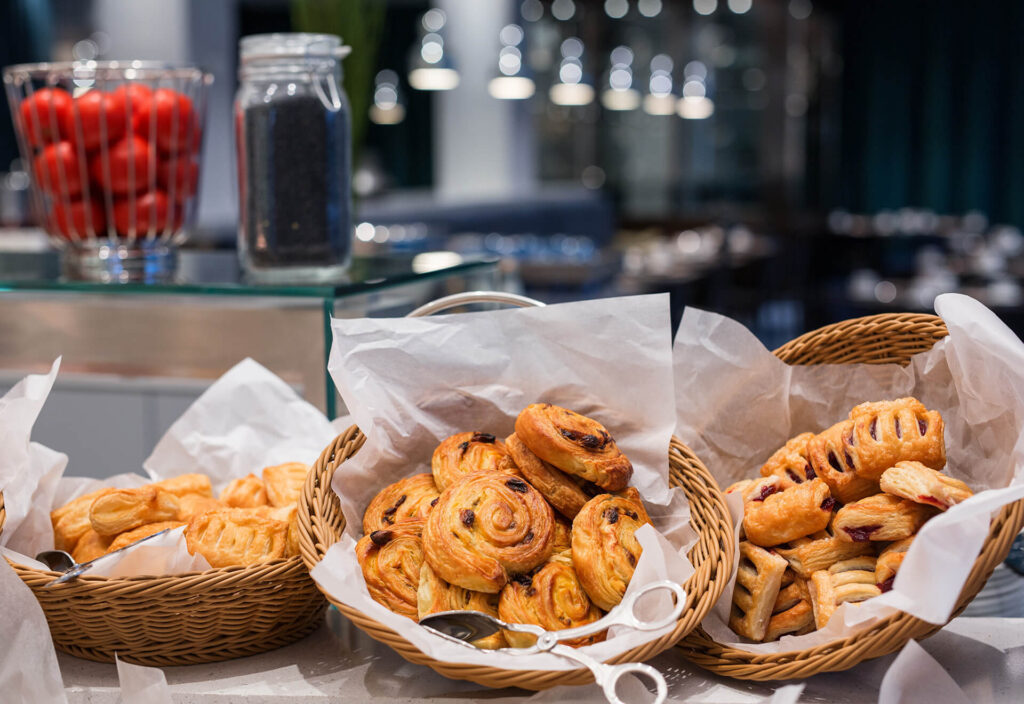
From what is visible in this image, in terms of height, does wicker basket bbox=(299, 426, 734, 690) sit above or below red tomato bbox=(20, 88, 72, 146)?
below

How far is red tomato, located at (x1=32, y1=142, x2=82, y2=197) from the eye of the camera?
1.54 m

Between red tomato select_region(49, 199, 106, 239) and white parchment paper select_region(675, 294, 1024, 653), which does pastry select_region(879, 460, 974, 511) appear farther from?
red tomato select_region(49, 199, 106, 239)

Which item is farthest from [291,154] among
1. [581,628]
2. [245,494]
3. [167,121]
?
[581,628]

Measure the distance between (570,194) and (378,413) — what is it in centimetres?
846

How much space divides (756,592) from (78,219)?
1131 millimetres

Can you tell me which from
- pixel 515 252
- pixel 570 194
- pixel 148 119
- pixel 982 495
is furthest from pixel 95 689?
pixel 570 194

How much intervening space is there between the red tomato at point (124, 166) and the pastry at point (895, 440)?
107cm

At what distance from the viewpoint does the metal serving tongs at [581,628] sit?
2.54 ft

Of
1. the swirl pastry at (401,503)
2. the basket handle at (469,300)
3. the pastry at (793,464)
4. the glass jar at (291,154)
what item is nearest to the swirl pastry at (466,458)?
the swirl pastry at (401,503)

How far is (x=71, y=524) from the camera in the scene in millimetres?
1063

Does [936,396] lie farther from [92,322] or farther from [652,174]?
[652,174]

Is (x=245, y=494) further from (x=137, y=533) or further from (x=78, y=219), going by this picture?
(x=78, y=219)

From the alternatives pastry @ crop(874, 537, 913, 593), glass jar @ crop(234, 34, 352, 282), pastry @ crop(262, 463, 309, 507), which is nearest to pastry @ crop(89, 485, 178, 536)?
pastry @ crop(262, 463, 309, 507)

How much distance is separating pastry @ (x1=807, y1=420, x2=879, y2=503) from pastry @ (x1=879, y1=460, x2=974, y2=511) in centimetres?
4
